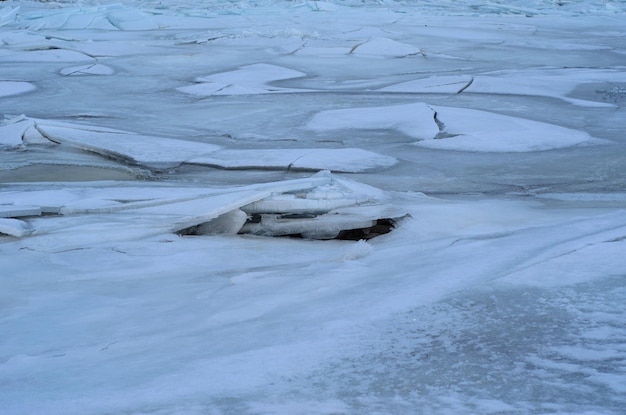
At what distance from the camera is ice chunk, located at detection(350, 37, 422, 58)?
314 inches

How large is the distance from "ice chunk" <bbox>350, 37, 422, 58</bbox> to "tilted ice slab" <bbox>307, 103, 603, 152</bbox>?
9.62 feet

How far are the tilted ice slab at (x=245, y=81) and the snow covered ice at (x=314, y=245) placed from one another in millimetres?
45

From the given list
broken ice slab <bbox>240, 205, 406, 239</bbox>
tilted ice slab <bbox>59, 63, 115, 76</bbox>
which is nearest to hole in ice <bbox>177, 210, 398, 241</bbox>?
broken ice slab <bbox>240, 205, 406, 239</bbox>

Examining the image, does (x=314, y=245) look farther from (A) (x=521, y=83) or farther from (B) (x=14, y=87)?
(B) (x=14, y=87)

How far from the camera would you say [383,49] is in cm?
817

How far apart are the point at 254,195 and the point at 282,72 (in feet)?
13.8

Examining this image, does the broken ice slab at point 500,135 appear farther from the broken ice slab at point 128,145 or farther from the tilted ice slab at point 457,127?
the broken ice slab at point 128,145

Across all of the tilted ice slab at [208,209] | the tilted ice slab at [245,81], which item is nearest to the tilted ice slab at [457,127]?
the tilted ice slab at [245,81]

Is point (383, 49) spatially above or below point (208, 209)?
below

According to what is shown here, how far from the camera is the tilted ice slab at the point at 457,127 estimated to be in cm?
420

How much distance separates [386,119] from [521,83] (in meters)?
1.70

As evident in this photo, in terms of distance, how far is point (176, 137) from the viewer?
446 centimetres

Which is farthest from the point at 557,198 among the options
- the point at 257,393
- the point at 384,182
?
the point at 257,393

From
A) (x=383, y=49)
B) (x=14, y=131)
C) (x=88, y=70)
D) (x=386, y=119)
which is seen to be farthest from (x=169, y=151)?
(x=383, y=49)
